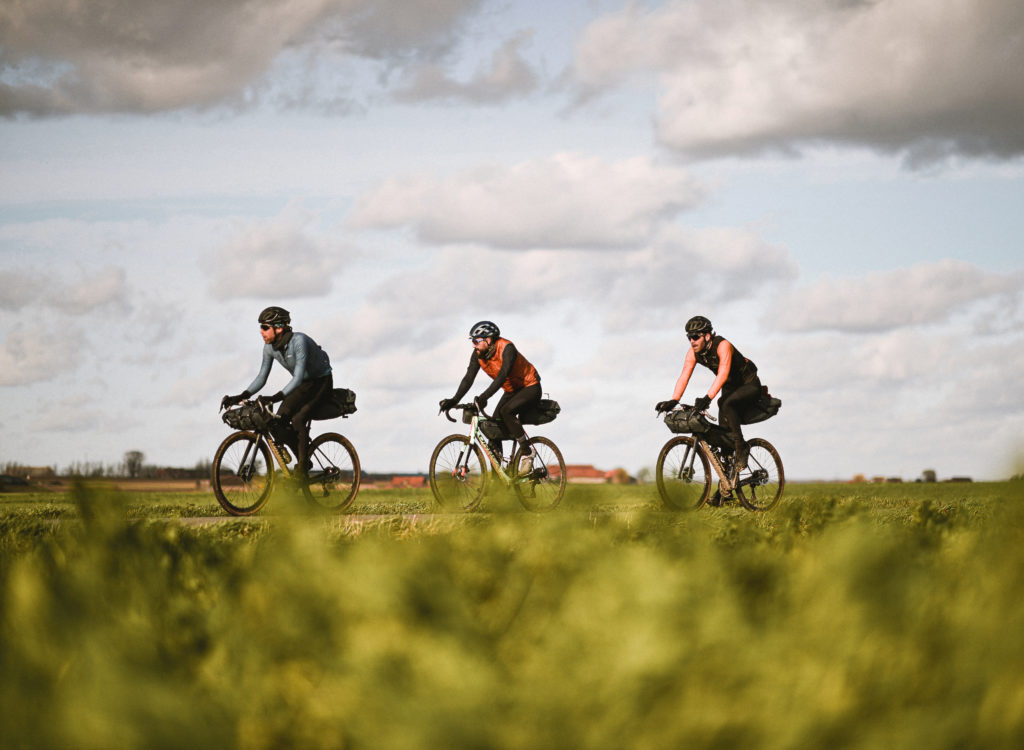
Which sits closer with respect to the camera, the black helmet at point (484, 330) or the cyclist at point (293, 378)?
the cyclist at point (293, 378)

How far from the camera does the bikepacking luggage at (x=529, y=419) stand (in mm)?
11500

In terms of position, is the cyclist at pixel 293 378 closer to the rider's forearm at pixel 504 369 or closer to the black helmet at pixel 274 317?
the black helmet at pixel 274 317

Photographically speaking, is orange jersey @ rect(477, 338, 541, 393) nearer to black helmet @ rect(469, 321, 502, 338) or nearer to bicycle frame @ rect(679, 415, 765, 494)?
black helmet @ rect(469, 321, 502, 338)

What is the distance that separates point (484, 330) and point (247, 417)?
2.89 meters

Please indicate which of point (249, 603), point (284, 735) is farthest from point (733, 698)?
point (249, 603)

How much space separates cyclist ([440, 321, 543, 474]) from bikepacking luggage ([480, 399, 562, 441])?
0.06m

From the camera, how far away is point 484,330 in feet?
36.2

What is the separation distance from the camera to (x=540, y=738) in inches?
52.3

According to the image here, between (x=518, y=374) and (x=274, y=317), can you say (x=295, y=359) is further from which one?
(x=518, y=374)

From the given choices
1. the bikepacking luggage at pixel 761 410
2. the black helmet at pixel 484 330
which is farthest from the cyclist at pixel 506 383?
the bikepacking luggage at pixel 761 410

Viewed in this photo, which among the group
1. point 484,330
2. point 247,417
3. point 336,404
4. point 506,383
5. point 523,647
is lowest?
point 523,647

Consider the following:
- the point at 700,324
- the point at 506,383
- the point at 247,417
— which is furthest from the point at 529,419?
the point at 247,417

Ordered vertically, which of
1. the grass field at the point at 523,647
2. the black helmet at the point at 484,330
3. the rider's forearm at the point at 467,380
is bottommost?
the grass field at the point at 523,647

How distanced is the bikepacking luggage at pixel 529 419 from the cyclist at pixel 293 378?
197 cm
